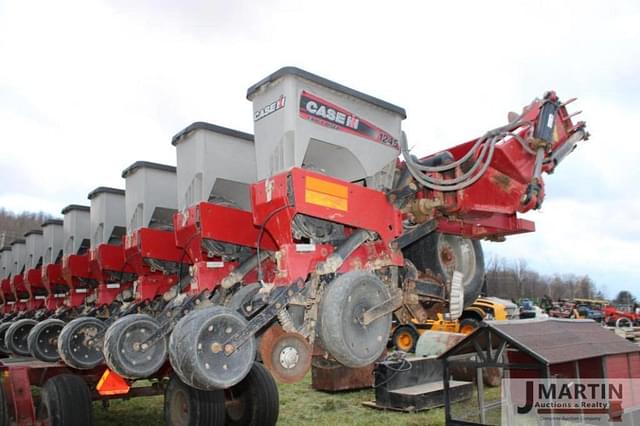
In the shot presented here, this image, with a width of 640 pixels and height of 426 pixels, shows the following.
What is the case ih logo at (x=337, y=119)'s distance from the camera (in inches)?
183

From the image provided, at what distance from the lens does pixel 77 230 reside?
10.5m

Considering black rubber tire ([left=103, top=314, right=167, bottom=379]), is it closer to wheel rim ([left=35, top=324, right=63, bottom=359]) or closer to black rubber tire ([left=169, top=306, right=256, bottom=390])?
black rubber tire ([left=169, top=306, right=256, bottom=390])

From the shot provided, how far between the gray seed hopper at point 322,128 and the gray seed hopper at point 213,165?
1277mm

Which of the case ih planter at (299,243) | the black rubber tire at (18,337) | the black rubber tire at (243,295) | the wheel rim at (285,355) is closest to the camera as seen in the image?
the wheel rim at (285,355)

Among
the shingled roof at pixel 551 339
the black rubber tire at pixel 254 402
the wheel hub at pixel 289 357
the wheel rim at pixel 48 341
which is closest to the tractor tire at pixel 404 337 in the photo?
the black rubber tire at pixel 254 402

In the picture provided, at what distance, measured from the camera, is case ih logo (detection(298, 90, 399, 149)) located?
4648 mm

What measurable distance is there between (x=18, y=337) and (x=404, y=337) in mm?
9633

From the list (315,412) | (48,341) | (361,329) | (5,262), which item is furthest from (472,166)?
(5,262)

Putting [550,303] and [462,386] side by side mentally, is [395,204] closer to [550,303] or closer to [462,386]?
[462,386]

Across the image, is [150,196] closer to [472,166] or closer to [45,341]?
[45,341]

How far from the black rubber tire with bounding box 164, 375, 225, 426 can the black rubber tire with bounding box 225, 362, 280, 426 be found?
0.59m

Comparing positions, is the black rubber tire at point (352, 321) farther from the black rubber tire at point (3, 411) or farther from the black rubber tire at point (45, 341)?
the black rubber tire at point (45, 341)

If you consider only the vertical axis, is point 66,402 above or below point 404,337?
below

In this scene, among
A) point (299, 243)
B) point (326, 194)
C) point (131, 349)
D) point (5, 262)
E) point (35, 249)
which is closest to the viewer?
point (326, 194)
